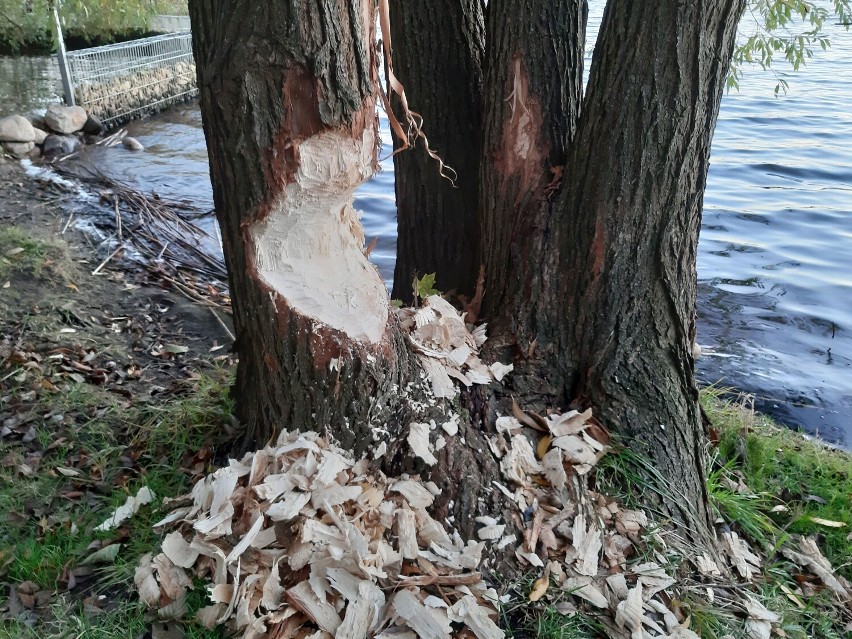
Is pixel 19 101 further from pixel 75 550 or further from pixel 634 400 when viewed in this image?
pixel 634 400

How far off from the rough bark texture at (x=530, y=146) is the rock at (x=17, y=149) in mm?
7847

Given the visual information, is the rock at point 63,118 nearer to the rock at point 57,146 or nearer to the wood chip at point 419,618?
the rock at point 57,146

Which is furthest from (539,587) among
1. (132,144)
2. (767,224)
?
(132,144)

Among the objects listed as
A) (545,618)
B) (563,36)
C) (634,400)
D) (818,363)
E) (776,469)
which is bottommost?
(818,363)

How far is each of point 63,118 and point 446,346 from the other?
887 centimetres

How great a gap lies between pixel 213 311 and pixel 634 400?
123 inches

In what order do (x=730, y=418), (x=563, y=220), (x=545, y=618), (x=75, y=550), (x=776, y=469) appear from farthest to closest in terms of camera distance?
(x=730, y=418) < (x=776, y=469) < (x=563, y=220) < (x=75, y=550) < (x=545, y=618)

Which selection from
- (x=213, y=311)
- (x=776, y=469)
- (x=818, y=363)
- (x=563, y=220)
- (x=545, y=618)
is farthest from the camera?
(x=818, y=363)

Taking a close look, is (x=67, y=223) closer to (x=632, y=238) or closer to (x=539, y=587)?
(x=632, y=238)

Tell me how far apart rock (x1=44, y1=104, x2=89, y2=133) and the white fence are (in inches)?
16.7

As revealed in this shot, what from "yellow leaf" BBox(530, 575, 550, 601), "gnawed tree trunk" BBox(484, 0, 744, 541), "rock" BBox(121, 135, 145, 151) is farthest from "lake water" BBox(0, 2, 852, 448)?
"yellow leaf" BBox(530, 575, 550, 601)

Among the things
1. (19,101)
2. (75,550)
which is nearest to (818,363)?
(75,550)

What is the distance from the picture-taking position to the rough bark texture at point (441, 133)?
9.37 ft

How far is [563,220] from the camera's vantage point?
245cm
